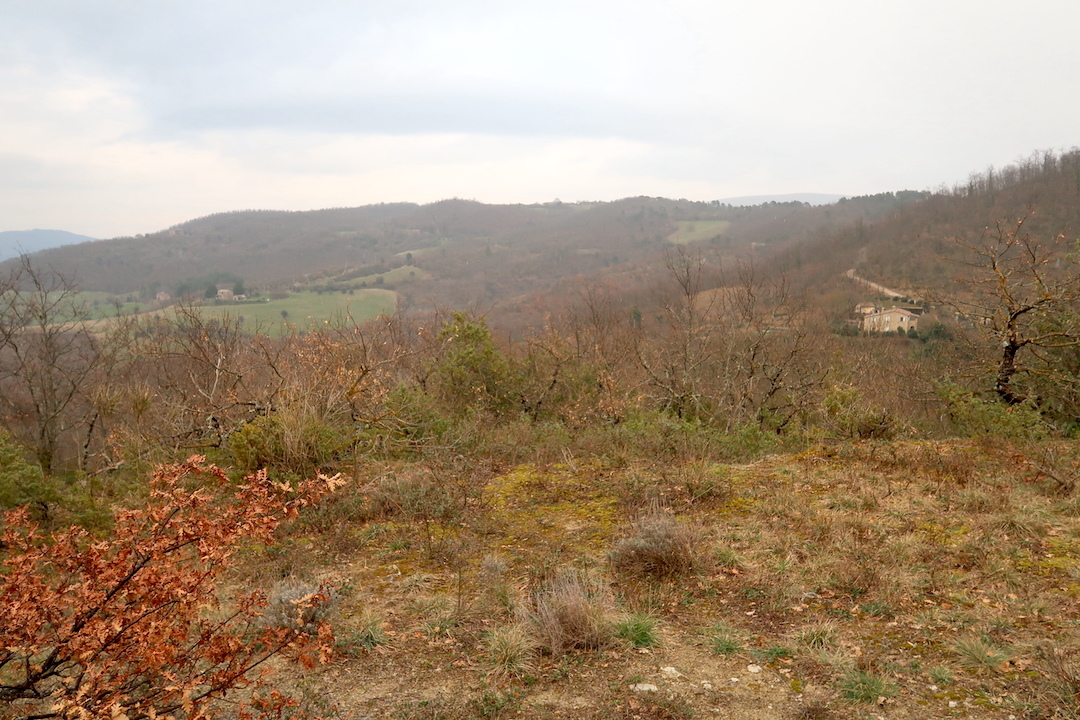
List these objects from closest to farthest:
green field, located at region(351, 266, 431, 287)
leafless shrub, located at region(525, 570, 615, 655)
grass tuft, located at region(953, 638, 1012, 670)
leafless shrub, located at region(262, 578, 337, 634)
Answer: grass tuft, located at region(953, 638, 1012, 670)
leafless shrub, located at region(525, 570, 615, 655)
leafless shrub, located at region(262, 578, 337, 634)
green field, located at region(351, 266, 431, 287)

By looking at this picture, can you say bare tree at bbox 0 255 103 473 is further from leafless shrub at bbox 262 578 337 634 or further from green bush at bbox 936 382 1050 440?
green bush at bbox 936 382 1050 440

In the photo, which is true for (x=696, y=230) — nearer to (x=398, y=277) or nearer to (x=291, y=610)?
(x=398, y=277)

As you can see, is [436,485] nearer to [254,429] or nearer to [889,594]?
[254,429]

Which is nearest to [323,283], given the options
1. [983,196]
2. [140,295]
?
[140,295]

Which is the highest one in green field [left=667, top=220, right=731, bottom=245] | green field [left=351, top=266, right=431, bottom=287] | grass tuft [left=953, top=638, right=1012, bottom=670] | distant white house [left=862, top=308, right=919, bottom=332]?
green field [left=667, top=220, right=731, bottom=245]

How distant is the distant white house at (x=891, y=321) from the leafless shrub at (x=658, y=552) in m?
17.5

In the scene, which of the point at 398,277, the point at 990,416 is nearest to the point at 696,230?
the point at 398,277

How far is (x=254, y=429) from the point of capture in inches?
256

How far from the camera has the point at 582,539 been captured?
545 cm

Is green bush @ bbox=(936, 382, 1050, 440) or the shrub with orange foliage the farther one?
green bush @ bbox=(936, 382, 1050, 440)

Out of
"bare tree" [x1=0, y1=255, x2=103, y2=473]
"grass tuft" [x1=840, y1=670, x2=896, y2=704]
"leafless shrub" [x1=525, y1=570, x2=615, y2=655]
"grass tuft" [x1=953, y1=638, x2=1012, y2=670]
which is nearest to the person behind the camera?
"grass tuft" [x1=840, y1=670, x2=896, y2=704]

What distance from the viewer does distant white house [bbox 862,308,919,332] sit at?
2039 cm

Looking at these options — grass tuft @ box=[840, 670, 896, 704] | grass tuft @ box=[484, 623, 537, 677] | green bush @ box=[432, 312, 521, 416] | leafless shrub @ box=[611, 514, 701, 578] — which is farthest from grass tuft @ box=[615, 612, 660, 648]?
green bush @ box=[432, 312, 521, 416]

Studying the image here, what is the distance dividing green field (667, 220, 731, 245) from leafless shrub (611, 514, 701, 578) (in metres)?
90.4
